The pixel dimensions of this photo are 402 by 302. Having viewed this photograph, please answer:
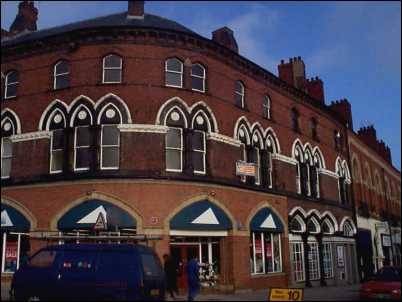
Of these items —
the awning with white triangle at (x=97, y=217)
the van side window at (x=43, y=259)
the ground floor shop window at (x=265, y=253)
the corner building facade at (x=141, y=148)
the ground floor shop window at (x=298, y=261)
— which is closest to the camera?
the van side window at (x=43, y=259)

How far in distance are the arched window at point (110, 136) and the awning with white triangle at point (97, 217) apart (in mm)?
1903

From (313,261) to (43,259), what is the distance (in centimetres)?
2119

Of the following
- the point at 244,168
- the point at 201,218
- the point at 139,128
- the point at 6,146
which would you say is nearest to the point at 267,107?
the point at 244,168

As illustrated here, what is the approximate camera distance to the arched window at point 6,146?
78.8ft

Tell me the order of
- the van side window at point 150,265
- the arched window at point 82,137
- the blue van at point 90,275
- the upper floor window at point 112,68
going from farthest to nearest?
the upper floor window at point 112,68
the arched window at point 82,137
the van side window at point 150,265
the blue van at point 90,275

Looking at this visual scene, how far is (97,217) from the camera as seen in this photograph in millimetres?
20516

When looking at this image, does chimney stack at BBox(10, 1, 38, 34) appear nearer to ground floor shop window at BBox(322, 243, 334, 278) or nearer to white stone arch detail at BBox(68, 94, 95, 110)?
white stone arch detail at BBox(68, 94, 95, 110)

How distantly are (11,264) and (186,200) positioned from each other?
8.96m

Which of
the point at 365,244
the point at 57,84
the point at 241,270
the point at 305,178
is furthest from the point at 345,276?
the point at 57,84

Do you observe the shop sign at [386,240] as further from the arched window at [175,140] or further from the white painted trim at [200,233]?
the arched window at [175,140]

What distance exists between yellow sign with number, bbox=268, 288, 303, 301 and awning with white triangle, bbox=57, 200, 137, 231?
9265 mm

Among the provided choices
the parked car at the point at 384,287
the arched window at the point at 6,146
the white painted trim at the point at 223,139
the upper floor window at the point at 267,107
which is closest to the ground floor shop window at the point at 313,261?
the upper floor window at the point at 267,107

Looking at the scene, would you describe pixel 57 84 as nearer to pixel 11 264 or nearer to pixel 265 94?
pixel 11 264

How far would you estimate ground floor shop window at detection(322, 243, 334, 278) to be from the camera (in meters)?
32.5
